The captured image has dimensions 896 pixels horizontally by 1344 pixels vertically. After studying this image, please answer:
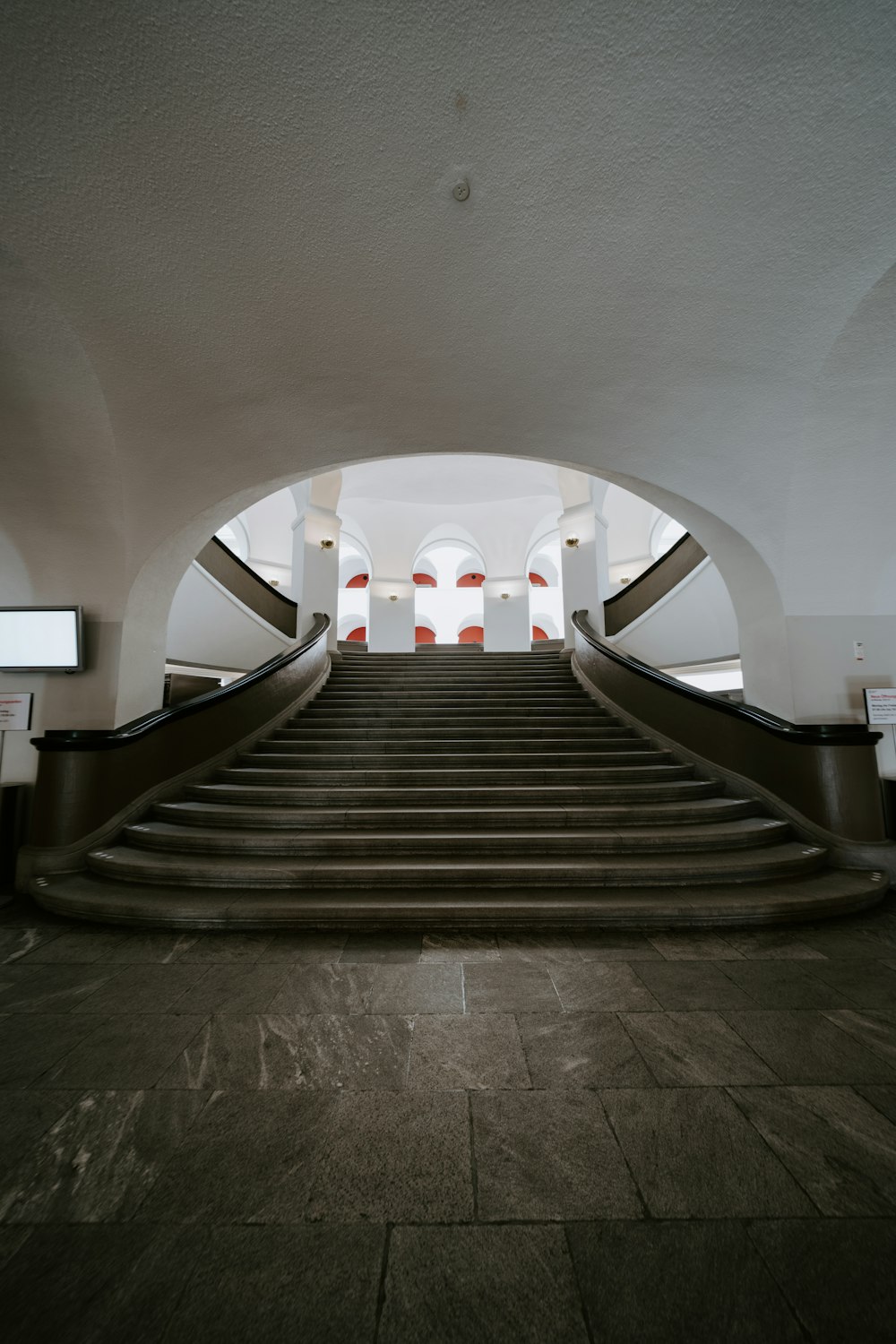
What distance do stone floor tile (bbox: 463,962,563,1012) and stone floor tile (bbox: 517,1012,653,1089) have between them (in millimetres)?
84

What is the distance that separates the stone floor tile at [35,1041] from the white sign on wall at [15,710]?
305 centimetres

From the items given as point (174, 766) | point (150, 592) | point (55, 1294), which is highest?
point (150, 592)

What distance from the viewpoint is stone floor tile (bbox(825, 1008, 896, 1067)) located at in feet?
6.19

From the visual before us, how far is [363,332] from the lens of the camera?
3.30m

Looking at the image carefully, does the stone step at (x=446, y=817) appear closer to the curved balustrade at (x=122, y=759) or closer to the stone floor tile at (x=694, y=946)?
the curved balustrade at (x=122, y=759)

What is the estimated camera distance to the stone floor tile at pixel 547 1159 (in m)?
1.24

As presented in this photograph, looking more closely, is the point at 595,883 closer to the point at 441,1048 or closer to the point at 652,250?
the point at 441,1048

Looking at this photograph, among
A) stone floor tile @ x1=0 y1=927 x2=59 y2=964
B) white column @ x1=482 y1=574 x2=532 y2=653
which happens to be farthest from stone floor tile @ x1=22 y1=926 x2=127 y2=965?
white column @ x1=482 y1=574 x2=532 y2=653

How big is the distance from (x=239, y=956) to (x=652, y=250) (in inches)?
169

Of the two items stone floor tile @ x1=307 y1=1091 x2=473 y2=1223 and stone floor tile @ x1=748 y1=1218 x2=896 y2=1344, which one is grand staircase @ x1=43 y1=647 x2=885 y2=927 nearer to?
stone floor tile @ x1=307 y1=1091 x2=473 y2=1223

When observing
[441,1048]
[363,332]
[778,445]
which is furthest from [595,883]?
[363,332]

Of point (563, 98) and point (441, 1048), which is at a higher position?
point (563, 98)

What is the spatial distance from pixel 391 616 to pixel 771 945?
1088 centimetres

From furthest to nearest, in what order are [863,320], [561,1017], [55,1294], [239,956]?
[863,320], [239,956], [561,1017], [55,1294]
